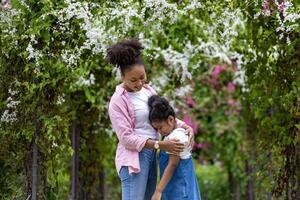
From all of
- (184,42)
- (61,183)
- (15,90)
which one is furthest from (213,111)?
(15,90)

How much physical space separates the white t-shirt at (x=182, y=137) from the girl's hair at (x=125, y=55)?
48 cm

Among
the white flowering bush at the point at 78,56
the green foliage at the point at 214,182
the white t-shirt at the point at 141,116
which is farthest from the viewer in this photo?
the green foliage at the point at 214,182

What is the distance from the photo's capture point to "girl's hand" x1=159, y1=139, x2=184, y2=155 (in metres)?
4.60

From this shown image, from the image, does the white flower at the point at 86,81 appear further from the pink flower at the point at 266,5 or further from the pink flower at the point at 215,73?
the pink flower at the point at 215,73

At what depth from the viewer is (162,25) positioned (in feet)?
23.2

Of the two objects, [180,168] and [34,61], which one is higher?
[34,61]

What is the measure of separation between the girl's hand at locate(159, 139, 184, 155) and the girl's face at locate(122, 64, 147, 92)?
0.40 m

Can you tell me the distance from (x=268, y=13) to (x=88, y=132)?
262cm

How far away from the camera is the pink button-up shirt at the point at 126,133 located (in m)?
4.63

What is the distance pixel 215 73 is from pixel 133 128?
250 inches

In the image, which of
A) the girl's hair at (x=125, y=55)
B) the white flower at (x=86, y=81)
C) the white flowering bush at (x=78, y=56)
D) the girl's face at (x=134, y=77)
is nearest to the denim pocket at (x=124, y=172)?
the girl's face at (x=134, y=77)

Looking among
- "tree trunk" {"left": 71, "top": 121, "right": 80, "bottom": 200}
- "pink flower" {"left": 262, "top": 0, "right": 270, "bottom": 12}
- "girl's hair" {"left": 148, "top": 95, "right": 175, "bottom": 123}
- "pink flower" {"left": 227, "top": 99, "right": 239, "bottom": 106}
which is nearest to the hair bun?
"girl's hair" {"left": 148, "top": 95, "right": 175, "bottom": 123}

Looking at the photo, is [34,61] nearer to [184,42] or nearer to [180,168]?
[180,168]

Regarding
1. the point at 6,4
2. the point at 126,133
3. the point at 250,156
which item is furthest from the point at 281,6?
the point at 250,156
